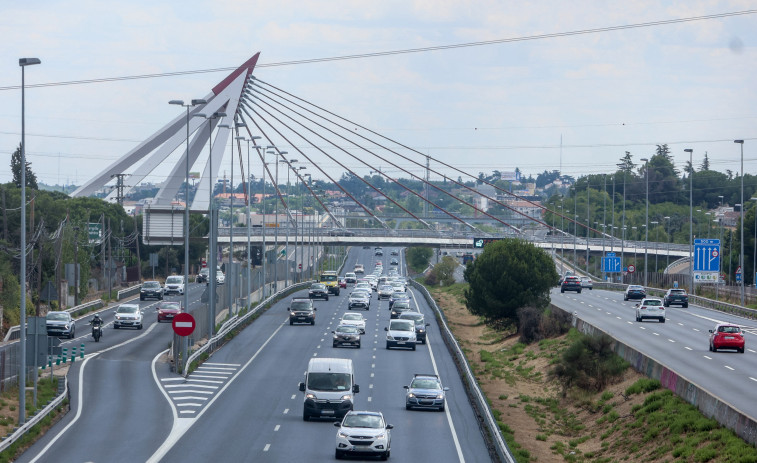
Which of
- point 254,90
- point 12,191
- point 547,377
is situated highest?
point 254,90

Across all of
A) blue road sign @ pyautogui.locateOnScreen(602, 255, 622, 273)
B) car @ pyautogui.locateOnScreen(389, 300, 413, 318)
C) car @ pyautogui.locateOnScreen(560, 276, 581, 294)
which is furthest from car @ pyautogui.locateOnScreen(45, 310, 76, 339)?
blue road sign @ pyautogui.locateOnScreen(602, 255, 622, 273)

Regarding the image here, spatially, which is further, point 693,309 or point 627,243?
point 627,243

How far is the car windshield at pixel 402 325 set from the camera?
63.3m

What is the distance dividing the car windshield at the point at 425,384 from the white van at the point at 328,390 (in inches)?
150

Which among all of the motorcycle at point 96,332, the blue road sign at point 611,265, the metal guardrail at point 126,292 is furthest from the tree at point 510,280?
the blue road sign at point 611,265

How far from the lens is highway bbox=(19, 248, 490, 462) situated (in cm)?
3231

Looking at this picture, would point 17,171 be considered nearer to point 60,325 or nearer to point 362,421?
point 60,325

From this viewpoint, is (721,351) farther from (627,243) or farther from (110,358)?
(627,243)

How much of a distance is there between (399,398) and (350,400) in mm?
6629

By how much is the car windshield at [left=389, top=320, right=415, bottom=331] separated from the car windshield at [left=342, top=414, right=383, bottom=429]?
30.9 m

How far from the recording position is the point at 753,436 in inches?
1138

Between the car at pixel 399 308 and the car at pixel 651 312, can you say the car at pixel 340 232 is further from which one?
the car at pixel 651 312

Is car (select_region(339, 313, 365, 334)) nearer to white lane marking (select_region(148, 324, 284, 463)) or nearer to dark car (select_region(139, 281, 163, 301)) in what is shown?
white lane marking (select_region(148, 324, 284, 463))

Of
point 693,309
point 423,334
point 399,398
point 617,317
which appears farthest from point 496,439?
point 693,309
